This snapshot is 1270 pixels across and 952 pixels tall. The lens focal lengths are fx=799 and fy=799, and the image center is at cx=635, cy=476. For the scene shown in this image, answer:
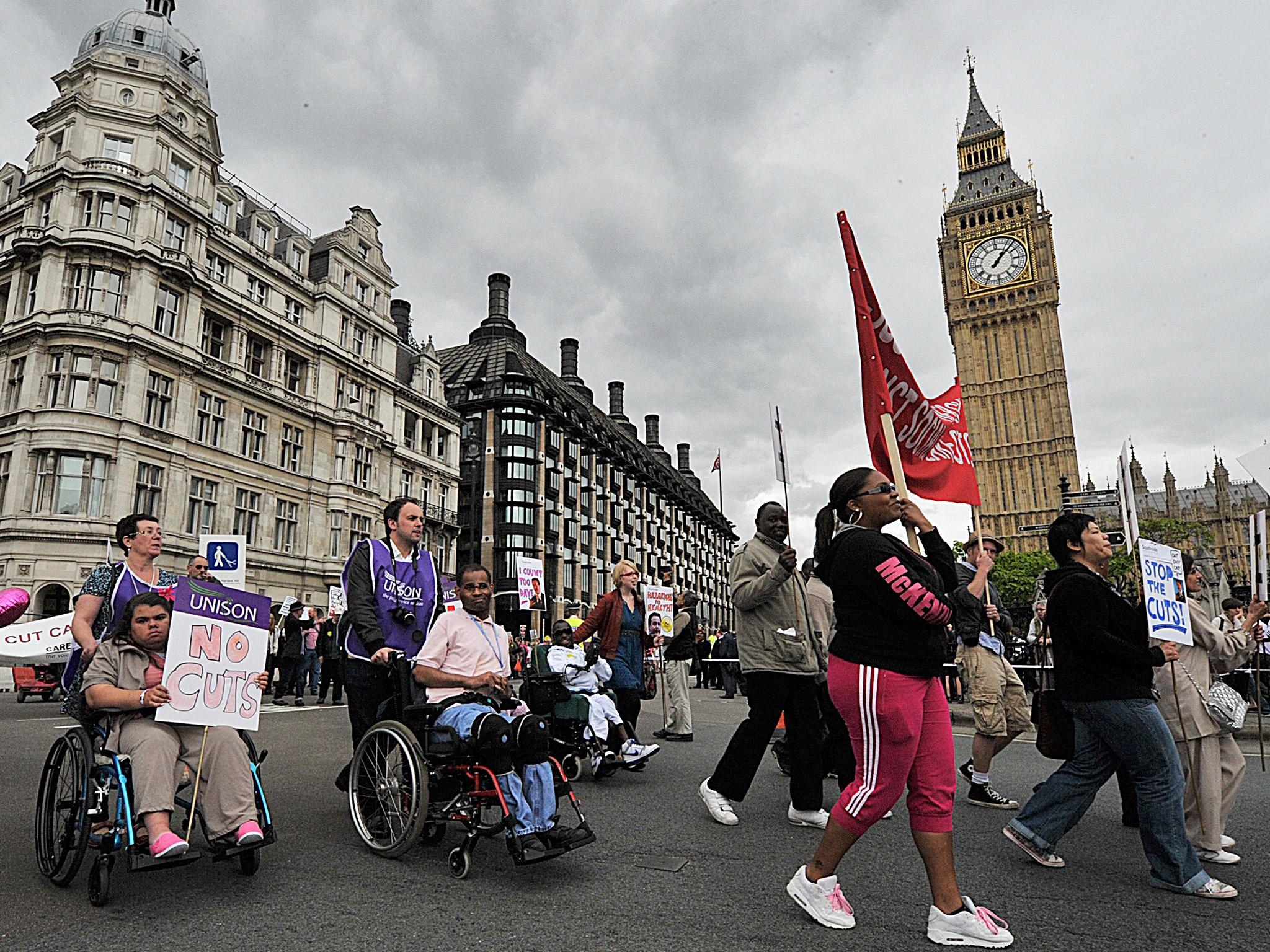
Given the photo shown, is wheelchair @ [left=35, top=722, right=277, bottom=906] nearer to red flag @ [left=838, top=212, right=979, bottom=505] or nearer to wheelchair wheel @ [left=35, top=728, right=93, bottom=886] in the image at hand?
wheelchair wheel @ [left=35, top=728, right=93, bottom=886]

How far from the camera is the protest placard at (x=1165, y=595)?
14.1 feet

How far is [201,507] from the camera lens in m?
29.8

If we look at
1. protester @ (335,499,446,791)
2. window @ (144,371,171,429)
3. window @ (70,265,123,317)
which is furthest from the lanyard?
window @ (70,265,123,317)

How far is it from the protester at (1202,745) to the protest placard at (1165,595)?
0.13 metres

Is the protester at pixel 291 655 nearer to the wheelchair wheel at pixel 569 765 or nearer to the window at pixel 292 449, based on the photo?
the wheelchair wheel at pixel 569 765

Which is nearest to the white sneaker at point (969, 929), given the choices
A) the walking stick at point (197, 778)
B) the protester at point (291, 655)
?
the walking stick at point (197, 778)

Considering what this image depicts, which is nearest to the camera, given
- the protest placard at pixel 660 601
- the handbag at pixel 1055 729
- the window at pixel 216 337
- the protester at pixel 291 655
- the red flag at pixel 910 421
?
the handbag at pixel 1055 729

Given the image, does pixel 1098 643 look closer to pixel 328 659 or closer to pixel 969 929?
pixel 969 929

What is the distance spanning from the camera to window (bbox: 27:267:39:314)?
88.5ft

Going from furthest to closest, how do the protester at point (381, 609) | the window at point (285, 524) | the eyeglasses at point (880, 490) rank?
the window at point (285, 524)
the protester at point (381, 609)
the eyeglasses at point (880, 490)

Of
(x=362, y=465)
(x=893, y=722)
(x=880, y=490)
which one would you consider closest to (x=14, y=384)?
(x=362, y=465)

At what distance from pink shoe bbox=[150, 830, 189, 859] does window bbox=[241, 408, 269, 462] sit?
3154 centimetres

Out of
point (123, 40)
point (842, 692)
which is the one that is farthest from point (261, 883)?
point (123, 40)

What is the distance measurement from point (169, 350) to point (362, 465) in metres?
10.9
